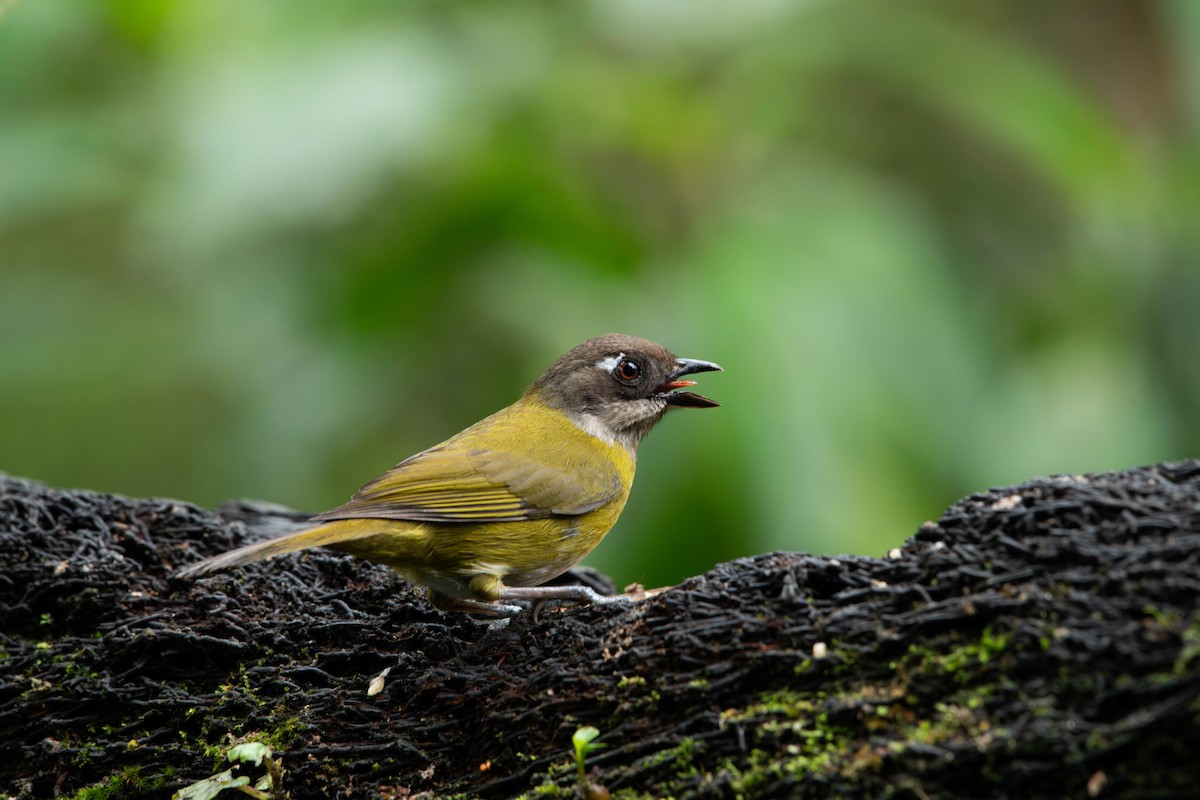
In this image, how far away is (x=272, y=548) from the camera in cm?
319

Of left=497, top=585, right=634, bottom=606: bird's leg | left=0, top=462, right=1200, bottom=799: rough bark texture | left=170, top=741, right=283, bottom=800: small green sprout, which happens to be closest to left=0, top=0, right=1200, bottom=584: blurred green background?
left=497, top=585, right=634, bottom=606: bird's leg

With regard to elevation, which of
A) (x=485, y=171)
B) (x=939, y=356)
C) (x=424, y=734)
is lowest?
(x=424, y=734)

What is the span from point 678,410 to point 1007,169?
4.06m

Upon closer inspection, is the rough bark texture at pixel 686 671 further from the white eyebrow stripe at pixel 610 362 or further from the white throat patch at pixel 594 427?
the white eyebrow stripe at pixel 610 362

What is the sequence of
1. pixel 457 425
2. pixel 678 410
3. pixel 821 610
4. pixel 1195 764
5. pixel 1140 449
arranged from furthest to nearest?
pixel 457 425, pixel 1140 449, pixel 678 410, pixel 821 610, pixel 1195 764

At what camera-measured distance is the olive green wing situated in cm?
366

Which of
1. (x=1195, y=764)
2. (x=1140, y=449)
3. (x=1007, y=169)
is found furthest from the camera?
(x=1007, y=169)

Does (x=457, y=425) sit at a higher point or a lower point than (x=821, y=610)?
higher

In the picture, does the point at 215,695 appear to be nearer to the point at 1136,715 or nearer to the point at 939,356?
the point at 1136,715

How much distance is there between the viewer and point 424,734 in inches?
117

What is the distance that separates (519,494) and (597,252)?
1.97 m

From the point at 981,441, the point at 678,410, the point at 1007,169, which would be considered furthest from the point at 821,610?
the point at 1007,169

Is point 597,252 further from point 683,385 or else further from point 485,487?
point 485,487

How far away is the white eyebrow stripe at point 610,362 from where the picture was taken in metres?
4.68
